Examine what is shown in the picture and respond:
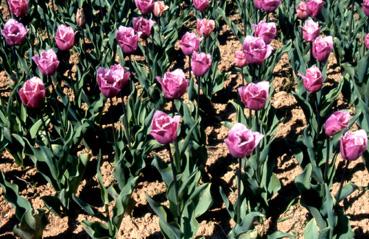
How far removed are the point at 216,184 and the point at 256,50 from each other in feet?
2.92

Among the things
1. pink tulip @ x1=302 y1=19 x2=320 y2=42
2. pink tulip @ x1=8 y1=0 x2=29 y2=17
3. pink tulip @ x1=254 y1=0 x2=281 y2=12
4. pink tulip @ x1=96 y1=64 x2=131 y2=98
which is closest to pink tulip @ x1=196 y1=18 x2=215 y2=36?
pink tulip @ x1=254 y1=0 x2=281 y2=12

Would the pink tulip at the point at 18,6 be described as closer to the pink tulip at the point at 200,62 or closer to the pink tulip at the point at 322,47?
the pink tulip at the point at 200,62

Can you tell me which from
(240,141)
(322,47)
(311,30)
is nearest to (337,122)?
(240,141)

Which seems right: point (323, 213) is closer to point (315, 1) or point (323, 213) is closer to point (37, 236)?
point (37, 236)

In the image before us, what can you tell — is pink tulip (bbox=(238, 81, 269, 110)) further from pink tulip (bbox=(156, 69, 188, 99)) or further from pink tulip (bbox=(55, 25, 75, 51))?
pink tulip (bbox=(55, 25, 75, 51))

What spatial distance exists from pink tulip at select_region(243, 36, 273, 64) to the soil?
0.79 m

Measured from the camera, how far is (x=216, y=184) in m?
3.42

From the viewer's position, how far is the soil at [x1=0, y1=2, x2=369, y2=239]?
310cm

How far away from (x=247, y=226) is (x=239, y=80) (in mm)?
2096

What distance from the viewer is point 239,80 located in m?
4.59

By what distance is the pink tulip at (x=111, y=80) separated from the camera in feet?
9.73

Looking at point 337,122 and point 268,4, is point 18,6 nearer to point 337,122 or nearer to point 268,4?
point 268,4

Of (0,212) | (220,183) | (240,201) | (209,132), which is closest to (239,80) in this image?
(209,132)

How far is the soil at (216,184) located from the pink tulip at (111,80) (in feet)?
2.23
